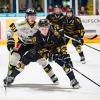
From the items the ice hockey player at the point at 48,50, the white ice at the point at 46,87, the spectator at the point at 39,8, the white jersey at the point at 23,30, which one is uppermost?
the spectator at the point at 39,8

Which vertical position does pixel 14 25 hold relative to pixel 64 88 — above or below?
above

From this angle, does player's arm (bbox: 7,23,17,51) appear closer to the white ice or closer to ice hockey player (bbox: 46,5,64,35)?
the white ice

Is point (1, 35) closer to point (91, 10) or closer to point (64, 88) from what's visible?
point (91, 10)

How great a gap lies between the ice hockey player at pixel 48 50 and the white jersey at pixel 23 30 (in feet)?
0.70

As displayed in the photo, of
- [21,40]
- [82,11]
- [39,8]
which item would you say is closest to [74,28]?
[21,40]

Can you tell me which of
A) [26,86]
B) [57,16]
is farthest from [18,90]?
[57,16]

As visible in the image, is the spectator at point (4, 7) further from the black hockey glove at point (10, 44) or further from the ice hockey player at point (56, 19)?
the black hockey glove at point (10, 44)

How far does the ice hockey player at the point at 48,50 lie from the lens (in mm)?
5652

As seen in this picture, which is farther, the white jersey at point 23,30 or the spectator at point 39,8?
the spectator at point 39,8

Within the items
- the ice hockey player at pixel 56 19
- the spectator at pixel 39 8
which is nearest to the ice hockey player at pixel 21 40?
the ice hockey player at pixel 56 19

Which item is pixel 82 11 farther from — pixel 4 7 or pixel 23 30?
pixel 23 30

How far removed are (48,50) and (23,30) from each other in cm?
49

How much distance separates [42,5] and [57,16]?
4717 millimetres

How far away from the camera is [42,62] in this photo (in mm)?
5949
